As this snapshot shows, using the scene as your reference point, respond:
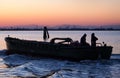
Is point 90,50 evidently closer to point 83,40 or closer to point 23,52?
point 83,40

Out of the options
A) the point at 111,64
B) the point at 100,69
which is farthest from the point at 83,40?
the point at 100,69

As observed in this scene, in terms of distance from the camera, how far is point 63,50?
27.9 m

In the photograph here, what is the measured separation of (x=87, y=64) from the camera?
25.2 meters

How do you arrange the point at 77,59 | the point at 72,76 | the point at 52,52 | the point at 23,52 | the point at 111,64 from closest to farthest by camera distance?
the point at 72,76, the point at 111,64, the point at 77,59, the point at 52,52, the point at 23,52

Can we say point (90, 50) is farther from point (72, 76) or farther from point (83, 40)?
point (72, 76)

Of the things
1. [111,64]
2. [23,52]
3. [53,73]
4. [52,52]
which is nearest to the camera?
[53,73]

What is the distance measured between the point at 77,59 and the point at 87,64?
2124 millimetres

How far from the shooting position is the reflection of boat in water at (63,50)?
2630cm

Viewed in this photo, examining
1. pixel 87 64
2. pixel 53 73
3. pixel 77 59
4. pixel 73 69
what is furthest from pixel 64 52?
pixel 53 73

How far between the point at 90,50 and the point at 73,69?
13.5ft

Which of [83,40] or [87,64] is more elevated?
[83,40]

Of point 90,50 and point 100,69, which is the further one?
point 90,50

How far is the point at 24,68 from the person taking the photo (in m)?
23.0

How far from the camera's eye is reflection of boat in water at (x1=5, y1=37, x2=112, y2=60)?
26.3 m
